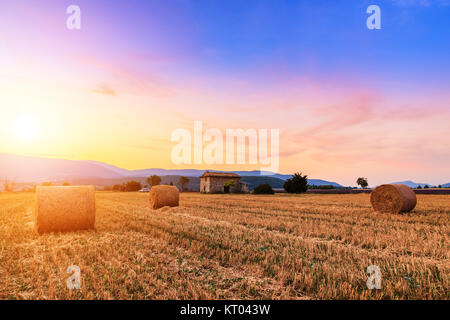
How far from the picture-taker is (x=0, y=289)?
4.84 m

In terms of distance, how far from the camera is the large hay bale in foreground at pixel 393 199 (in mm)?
15156

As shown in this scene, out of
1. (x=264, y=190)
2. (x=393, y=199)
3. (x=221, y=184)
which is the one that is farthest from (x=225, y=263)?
(x=221, y=184)

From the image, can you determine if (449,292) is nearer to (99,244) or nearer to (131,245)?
(131,245)

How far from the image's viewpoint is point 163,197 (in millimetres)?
20016

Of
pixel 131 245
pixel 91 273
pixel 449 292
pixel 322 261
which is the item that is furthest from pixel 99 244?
pixel 449 292

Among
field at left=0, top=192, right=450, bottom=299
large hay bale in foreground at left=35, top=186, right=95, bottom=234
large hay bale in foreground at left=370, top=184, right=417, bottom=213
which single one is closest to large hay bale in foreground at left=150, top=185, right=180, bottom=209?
large hay bale in foreground at left=35, top=186, right=95, bottom=234

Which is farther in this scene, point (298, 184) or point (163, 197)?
point (298, 184)

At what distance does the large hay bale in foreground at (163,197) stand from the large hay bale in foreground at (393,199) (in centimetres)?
1381

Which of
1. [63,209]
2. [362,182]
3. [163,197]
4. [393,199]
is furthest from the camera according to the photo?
[362,182]

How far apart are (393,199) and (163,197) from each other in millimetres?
15229

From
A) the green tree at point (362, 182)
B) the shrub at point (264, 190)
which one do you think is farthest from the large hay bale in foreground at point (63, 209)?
the green tree at point (362, 182)

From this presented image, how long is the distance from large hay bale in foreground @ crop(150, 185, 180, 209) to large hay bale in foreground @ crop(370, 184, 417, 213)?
1381cm

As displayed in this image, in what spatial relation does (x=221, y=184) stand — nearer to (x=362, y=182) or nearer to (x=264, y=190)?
(x=264, y=190)

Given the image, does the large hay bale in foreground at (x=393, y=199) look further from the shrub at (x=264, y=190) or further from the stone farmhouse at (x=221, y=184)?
the stone farmhouse at (x=221, y=184)
